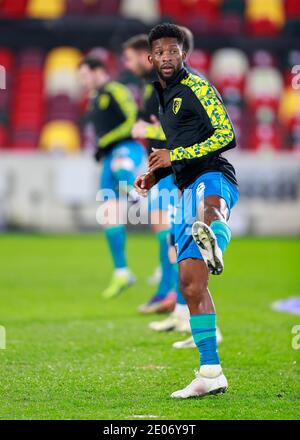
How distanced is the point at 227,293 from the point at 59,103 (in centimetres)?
1182

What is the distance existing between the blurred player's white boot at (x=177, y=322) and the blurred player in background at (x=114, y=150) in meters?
2.13

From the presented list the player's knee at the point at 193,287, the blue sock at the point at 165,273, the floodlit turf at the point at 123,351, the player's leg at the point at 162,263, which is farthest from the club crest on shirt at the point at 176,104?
the blue sock at the point at 165,273

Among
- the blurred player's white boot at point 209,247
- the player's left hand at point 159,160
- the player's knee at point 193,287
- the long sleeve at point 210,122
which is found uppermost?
the long sleeve at point 210,122

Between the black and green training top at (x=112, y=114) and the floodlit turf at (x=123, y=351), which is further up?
the black and green training top at (x=112, y=114)

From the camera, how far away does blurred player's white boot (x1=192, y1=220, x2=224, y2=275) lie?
15.9 feet

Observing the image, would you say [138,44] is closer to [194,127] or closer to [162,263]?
[162,263]

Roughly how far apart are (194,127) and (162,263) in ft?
11.6

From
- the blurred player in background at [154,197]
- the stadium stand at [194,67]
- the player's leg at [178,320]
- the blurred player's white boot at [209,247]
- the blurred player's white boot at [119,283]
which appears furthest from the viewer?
the stadium stand at [194,67]

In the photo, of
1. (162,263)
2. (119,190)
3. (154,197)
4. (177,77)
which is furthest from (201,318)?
(119,190)

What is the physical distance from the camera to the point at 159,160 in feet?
17.7

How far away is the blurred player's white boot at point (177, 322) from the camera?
7.47 m

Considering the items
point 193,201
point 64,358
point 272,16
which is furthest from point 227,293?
point 272,16

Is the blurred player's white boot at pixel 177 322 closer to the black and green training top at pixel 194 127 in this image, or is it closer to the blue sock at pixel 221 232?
the black and green training top at pixel 194 127

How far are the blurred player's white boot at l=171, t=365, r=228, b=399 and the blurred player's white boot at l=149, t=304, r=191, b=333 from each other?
2.25m
